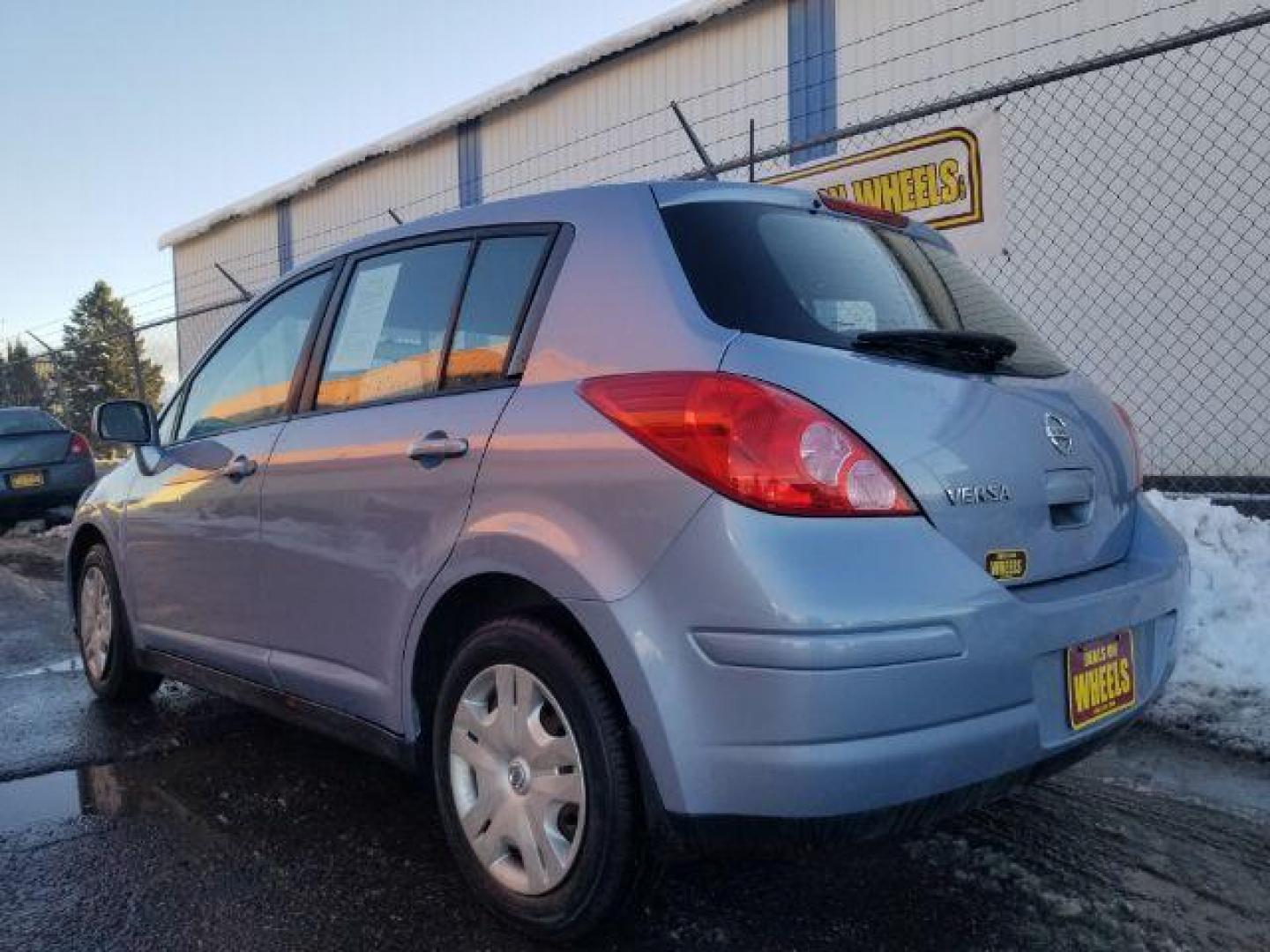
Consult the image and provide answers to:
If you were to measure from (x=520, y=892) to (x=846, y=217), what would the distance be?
186 centimetres

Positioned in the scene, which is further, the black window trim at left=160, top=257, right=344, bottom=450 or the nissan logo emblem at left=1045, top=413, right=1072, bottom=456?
the black window trim at left=160, top=257, right=344, bottom=450

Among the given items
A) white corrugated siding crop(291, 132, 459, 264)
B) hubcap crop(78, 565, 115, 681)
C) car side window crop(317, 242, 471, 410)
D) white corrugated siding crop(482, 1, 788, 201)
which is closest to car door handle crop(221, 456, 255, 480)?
car side window crop(317, 242, 471, 410)

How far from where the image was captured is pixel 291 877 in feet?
8.89

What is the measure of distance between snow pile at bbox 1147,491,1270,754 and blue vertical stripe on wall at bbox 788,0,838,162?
19.9 ft

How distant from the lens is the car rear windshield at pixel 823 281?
7.27 feet

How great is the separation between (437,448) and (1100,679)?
1.61 m

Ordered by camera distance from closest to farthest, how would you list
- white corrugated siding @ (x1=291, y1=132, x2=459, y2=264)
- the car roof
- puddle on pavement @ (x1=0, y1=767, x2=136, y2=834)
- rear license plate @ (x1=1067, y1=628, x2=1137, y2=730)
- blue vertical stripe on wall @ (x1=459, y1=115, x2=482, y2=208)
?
1. rear license plate @ (x1=1067, y1=628, x2=1137, y2=730)
2. the car roof
3. puddle on pavement @ (x1=0, y1=767, x2=136, y2=834)
4. blue vertical stripe on wall @ (x1=459, y1=115, x2=482, y2=208)
5. white corrugated siding @ (x1=291, y1=132, x2=459, y2=264)

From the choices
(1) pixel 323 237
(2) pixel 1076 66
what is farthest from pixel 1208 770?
(1) pixel 323 237

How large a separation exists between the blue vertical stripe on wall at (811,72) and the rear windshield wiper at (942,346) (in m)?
8.13

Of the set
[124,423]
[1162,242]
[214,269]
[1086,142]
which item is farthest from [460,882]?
[214,269]

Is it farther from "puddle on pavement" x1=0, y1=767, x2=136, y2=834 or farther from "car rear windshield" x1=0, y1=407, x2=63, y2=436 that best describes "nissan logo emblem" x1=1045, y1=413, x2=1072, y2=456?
"car rear windshield" x1=0, y1=407, x2=63, y2=436

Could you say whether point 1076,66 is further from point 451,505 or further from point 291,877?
point 291,877

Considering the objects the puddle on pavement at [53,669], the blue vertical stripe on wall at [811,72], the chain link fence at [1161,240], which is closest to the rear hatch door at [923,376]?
the puddle on pavement at [53,669]

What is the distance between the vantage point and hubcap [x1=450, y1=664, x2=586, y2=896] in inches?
88.1
